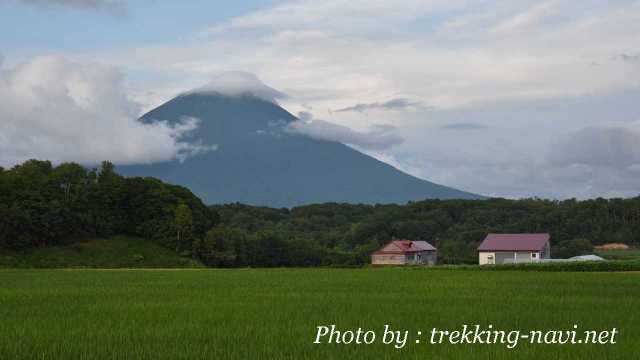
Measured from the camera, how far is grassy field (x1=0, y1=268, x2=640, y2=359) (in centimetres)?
1512

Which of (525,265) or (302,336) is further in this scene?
(525,265)

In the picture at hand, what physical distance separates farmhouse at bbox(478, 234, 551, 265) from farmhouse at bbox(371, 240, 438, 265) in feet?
45.9

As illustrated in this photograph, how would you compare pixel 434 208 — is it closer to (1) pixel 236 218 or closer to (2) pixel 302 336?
(1) pixel 236 218

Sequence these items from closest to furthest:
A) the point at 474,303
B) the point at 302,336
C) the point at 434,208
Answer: the point at 302,336, the point at 474,303, the point at 434,208

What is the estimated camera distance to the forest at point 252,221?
78.2 metres

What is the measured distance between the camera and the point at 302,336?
56.2ft

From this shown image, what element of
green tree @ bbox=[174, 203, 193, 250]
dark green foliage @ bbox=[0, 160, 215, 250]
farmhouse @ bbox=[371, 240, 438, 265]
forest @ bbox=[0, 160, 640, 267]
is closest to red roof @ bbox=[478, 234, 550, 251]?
forest @ bbox=[0, 160, 640, 267]

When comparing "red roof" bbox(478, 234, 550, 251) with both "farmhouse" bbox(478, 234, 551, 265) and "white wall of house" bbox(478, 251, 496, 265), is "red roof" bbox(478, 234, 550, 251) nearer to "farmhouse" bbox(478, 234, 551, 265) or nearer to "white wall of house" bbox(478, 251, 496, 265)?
"farmhouse" bbox(478, 234, 551, 265)

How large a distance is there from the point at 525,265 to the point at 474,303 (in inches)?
1380

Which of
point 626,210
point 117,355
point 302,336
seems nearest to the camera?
point 117,355

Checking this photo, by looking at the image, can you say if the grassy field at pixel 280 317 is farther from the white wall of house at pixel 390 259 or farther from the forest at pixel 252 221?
the white wall of house at pixel 390 259

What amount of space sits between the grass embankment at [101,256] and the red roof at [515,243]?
34291 millimetres

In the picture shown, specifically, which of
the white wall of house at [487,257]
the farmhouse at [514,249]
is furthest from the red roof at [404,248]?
the white wall of house at [487,257]

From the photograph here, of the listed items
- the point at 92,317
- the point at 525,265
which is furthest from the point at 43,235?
the point at 92,317
